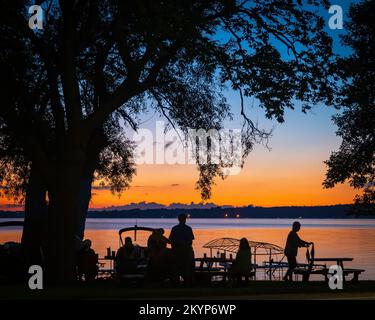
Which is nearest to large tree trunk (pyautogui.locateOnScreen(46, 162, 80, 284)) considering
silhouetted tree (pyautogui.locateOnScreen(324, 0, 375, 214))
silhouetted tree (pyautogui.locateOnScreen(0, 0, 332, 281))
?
silhouetted tree (pyautogui.locateOnScreen(0, 0, 332, 281))

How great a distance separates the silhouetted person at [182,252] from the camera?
76.8ft

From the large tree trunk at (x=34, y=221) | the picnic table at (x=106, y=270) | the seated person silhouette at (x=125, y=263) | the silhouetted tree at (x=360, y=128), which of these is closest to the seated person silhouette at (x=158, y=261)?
the seated person silhouette at (x=125, y=263)

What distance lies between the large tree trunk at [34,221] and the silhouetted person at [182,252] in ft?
13.4

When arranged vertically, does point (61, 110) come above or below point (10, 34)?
below

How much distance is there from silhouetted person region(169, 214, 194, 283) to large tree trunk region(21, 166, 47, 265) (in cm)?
409

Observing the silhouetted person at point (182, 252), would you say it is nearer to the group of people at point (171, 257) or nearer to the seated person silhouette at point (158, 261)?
the group of people at point (171, 257)

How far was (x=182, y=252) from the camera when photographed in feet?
77.4

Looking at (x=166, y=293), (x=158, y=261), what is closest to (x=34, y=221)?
(x=158, y=261)

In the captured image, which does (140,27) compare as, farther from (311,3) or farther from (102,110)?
(311,3)

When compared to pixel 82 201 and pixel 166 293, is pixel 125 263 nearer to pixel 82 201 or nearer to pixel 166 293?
pixel 166 293

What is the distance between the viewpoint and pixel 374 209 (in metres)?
36.1

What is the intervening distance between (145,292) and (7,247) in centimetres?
700

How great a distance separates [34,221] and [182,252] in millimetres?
5711
